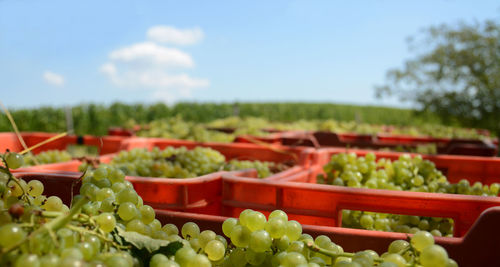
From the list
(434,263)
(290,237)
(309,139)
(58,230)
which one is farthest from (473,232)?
(309,139)

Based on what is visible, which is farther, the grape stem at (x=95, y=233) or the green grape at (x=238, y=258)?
the green grape at (x=238, y=258)

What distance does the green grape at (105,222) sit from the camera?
0.68 meters

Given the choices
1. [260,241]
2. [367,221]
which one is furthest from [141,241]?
[367,221]

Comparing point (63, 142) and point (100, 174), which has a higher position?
point (100, 174)

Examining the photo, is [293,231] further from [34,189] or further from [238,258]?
[34,189]

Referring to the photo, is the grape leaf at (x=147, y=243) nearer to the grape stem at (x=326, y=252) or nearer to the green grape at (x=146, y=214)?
the green grape at (x=146, y=214)

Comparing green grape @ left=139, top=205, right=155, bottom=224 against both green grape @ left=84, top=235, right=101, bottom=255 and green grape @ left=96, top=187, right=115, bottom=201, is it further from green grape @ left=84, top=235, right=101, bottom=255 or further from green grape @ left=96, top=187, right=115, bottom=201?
green grape @ left=84, top=235, right=101, bottom=255

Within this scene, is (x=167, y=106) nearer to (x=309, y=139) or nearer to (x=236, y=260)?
(x=309, y=139)

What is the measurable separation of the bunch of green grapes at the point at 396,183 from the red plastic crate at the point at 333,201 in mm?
157

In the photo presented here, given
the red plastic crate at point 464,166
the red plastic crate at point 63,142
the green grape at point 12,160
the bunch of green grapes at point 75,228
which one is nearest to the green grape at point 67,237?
the bunch of green grapes at point 75,228

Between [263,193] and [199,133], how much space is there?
2.35 metres

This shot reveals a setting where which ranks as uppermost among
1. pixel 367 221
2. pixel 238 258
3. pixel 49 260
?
pixel 49 260

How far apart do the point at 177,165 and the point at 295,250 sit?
1.33 metres

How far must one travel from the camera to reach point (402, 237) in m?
0.92
